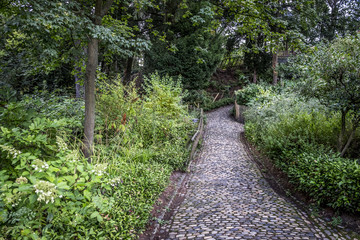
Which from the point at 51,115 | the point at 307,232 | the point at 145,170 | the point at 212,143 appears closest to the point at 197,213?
the point at 145,170

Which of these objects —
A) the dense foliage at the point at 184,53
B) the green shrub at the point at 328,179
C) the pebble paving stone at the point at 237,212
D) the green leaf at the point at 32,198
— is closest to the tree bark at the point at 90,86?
the green leaf at the point at 32,198

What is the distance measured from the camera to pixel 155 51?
16.2 m

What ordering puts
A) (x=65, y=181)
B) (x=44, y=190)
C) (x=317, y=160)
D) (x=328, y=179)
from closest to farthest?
(x=44, y=190)
(x=65, y=181)
(x=328, y=179)
(x=317, y=160)

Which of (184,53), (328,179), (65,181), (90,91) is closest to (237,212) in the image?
(328,179)

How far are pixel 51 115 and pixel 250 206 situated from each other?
4596 millimetres

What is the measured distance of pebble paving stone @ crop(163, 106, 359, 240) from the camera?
367cm

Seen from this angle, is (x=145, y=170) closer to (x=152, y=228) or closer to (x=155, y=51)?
(x=152, y=228)

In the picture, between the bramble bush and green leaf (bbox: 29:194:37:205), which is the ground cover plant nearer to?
green leaf (bbox: 29:194:37:205)

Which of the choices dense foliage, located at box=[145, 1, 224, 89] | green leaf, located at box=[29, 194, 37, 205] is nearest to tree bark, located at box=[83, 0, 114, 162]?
green leaf, located at box=[29, 194, 37, 205]

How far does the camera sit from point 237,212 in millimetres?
4426

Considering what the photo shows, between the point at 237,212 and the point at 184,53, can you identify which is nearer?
the point at 237,212

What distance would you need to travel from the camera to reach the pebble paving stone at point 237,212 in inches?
145

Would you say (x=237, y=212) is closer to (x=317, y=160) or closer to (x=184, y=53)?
(x=317, y=160)

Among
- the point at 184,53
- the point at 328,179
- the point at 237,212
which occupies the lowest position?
the point at 237,212
